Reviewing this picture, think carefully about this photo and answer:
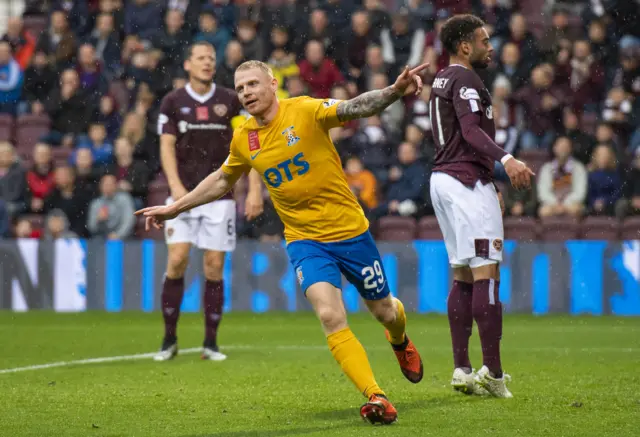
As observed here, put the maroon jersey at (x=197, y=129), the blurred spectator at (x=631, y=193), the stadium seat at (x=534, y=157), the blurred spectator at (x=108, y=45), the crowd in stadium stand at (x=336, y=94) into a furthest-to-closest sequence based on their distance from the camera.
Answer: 1. the blurred spectator at (x=108, y=45)
2. the stadium seat at (x=534, y=157)
3. the crowd in stadium stand at (x=336, y=94)
4. the blurred spectator at (x=631, y=193)
5. the maroon jersey at (x=197, y=129)

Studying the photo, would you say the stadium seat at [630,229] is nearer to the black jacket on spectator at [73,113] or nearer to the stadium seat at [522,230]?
the stadium seat at [522,230]

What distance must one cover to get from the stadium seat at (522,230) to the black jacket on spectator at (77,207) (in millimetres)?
5839

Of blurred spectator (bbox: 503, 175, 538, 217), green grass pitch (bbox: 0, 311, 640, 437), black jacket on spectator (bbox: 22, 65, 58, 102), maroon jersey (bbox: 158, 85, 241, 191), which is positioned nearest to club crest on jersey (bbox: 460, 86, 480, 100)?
green grass pitch (bbox: 0, 311, 640, 437)

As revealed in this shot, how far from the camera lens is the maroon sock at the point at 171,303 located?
10031 millimetres

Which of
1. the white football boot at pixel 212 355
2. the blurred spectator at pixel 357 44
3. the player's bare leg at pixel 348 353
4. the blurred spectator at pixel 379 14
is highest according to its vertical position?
the blurred spectator at pixel 379 14

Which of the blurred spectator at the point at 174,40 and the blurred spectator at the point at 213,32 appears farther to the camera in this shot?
the blurred spectator at the point at 174,40

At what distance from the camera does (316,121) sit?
22.4 feet

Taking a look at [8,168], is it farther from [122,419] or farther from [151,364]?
[122,419]

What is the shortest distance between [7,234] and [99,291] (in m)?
1.85

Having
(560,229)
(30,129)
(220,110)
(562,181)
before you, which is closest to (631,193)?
(562,181)

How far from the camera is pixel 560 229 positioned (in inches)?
597

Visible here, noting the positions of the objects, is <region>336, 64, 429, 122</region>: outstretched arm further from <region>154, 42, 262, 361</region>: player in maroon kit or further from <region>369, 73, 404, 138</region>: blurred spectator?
<region>369, 73, 404, 138</region>: blurred spectator

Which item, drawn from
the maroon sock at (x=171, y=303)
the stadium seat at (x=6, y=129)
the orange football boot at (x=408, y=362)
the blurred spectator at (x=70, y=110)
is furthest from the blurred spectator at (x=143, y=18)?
the orange football boot at (x=408, y=362)

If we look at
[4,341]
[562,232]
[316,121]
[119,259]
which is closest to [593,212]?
[562,232]
